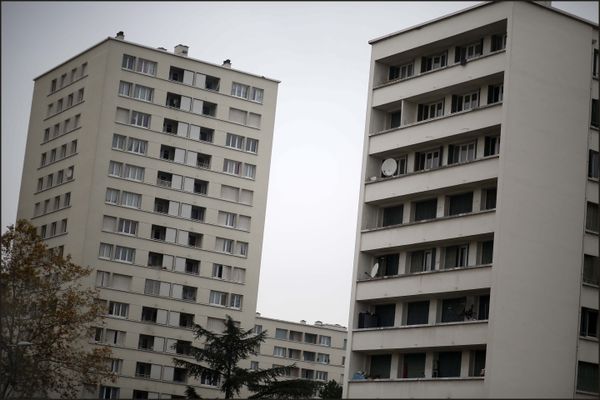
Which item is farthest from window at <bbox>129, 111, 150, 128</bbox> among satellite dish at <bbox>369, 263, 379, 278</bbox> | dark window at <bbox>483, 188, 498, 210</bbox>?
dark window at <bbox>483, 188, 498, 210</bbox>

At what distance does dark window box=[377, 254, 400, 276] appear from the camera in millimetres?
73188

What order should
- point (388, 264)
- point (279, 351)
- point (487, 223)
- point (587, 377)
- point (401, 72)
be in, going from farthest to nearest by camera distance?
point (279, 351) < point (401, 72) < point (388, 264) < point (487, 223) < point (587, 377)

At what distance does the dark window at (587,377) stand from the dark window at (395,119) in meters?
19.7

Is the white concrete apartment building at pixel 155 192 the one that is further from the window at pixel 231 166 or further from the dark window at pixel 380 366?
the dark window at pixel 380 366

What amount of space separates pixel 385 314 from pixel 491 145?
12063mm

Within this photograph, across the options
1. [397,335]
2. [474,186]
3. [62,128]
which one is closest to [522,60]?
[474,186]

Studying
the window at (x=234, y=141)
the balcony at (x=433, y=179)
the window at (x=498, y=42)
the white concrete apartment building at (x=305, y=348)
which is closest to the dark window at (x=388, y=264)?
the balcony at (x=433, y=179)

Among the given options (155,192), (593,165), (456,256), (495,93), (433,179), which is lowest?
(456,256)

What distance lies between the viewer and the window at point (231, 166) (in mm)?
108312

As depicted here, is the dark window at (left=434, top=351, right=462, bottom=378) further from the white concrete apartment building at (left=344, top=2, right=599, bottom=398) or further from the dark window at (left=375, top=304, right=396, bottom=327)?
the dark window at (left=375, top=304, right=396, bottom=327)

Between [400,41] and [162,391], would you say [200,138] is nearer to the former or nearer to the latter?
[162,391]

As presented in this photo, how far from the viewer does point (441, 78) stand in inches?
2830

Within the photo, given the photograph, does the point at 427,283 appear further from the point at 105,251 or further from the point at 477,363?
the point at 105,251

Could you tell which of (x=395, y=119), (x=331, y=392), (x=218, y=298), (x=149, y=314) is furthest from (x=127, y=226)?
(x=395, y=119)
